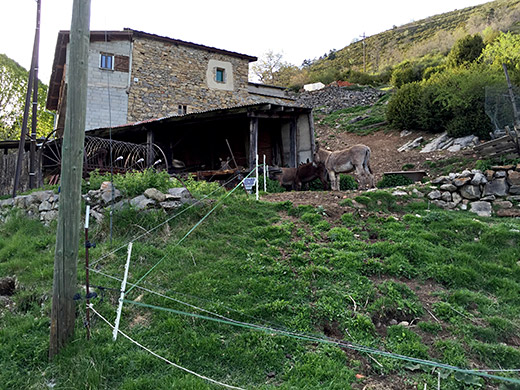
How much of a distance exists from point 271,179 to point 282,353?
857cm

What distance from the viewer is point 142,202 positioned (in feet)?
22.7

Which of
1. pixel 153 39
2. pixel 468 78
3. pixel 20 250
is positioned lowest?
pixel 20 250

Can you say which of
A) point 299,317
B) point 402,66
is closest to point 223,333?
point 299,317

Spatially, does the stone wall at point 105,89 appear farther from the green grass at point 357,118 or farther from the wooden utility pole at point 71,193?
the wooden utility pole at point 71,193

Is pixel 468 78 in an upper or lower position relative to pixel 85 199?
upper

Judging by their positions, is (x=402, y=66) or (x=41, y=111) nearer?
(x=41, y=111)

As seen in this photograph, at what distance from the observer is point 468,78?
1650 centimetres

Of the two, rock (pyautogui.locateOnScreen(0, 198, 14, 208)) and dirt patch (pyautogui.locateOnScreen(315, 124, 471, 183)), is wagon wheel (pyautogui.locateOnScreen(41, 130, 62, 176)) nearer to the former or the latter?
rock (pyautogui.locateOnScreen(0, 198, 14, 208))

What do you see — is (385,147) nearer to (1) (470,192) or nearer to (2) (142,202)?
(1) (470,192)

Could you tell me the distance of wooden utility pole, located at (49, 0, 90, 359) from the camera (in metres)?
3.65

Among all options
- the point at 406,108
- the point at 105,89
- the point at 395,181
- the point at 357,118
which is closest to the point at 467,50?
the point at 357,118

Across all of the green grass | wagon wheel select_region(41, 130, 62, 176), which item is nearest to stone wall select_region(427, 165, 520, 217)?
wagon wheel select_region(41, 130, 62, 176)

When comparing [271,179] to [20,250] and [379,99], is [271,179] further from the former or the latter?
[379,99]

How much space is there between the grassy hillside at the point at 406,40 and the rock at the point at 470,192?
1613 inches
